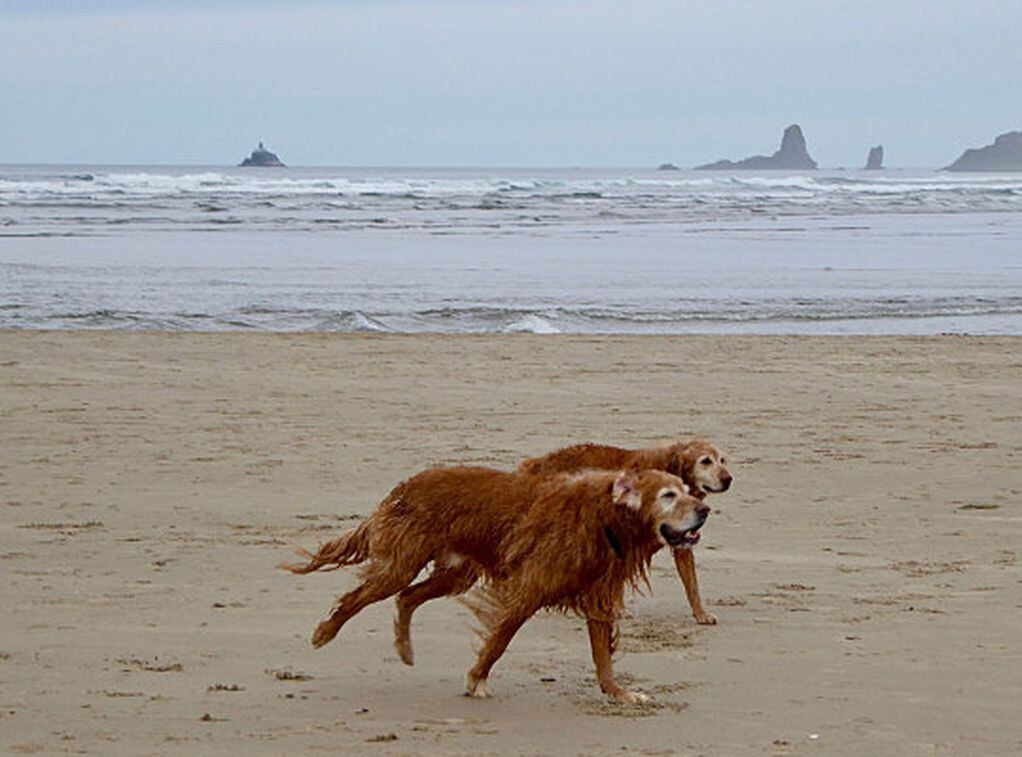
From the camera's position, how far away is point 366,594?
6574mm

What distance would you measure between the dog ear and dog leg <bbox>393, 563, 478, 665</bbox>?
2.83 feet

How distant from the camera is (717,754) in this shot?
5484 millimetres

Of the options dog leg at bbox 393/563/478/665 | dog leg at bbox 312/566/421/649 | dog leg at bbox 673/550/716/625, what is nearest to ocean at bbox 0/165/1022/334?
dog leg at bbox 673/550/716/625

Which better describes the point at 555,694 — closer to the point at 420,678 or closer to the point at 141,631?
the point at 420,678

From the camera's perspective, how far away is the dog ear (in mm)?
5984

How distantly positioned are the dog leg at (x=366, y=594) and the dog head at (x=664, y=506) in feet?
3.24

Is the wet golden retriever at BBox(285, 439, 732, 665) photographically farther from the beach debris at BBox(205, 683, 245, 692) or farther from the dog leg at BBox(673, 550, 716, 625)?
the dog leg at BBox(673, 550, 716, 625)

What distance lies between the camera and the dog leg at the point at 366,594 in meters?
6.54

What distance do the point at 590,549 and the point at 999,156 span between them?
178m

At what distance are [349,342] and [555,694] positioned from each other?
491 inches

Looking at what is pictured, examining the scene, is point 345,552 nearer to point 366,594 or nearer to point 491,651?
point 366,594

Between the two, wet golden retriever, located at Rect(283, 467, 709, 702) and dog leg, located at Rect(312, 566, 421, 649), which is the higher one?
wet golden retriever, located at Rect(283, 467, 709, 702)

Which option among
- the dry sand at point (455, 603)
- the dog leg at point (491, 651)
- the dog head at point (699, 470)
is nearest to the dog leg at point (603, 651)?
the dry sand at point (455, 603)

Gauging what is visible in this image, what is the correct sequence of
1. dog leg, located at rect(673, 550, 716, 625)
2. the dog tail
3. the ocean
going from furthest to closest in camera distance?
the ocean
dog leg, located at rect(673, 550, 716, 625)
the dog tail
